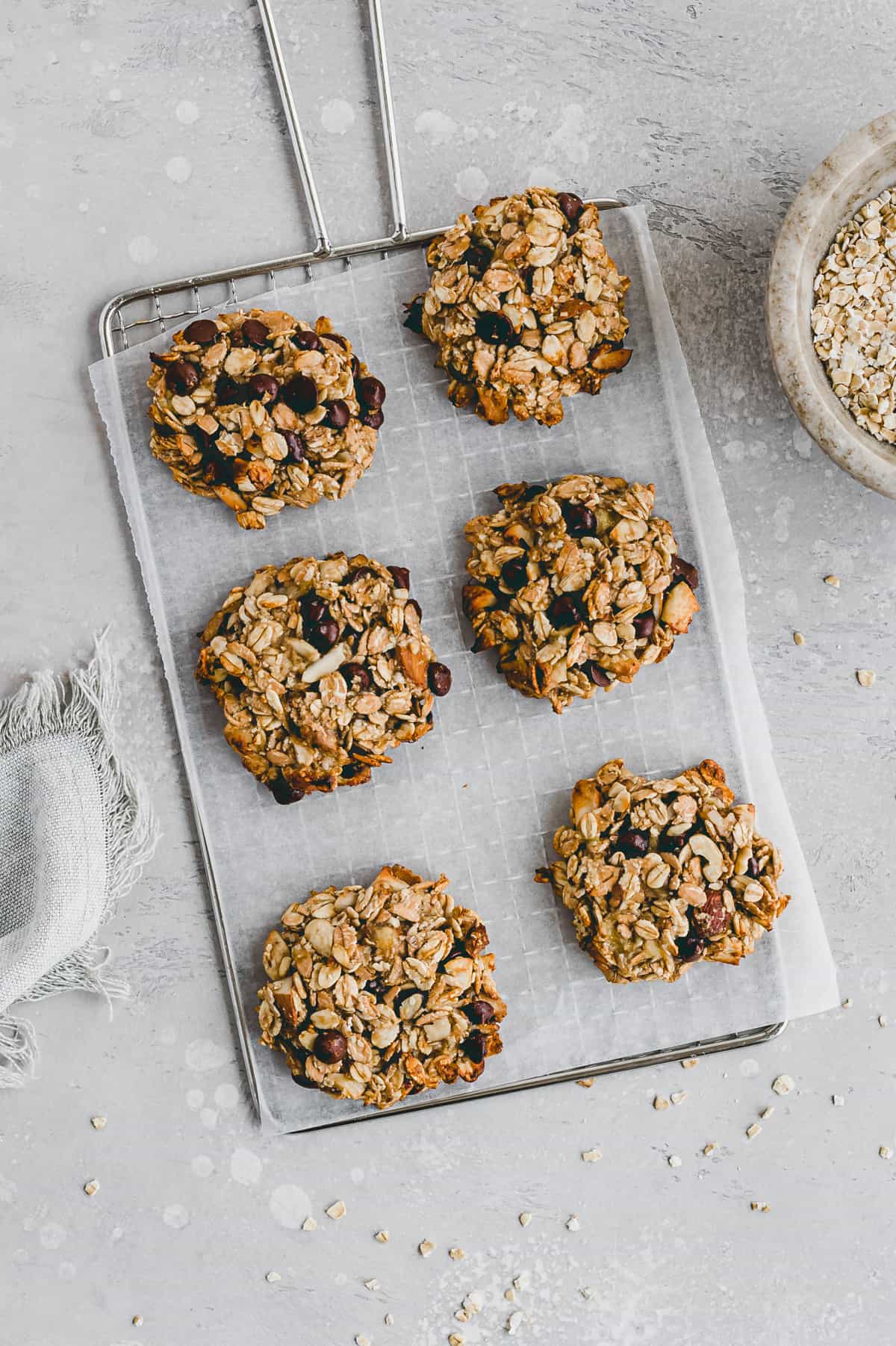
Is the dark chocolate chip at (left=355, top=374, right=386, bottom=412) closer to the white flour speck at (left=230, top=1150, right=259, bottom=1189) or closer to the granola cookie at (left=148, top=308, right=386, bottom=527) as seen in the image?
the granola cookie at (left=148, top=308, right=386, bottom=527)

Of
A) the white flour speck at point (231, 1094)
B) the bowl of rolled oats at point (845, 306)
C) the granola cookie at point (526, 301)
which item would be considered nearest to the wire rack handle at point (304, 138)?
the granola cookie at point (526, 301)

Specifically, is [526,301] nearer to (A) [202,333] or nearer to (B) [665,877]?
(A) [202,333]

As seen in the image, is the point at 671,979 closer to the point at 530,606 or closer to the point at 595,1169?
the point at 595,1169

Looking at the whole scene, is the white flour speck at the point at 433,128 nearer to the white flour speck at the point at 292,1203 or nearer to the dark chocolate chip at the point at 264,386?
the dark chocolate chip at the point at 264,386

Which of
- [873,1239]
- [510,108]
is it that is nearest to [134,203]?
[510,108]

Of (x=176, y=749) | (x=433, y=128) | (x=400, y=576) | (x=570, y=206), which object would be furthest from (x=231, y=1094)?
(x=433, y=128)

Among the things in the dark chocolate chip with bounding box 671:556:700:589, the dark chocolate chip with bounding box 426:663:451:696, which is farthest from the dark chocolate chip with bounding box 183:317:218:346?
the dark chocolate chip with bounding box 671:556:700:589
